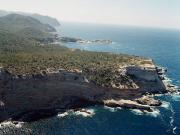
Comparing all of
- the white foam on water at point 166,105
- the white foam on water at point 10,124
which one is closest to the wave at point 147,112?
the white foam on water at point 166,105

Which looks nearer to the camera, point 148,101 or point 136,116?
point 136,116

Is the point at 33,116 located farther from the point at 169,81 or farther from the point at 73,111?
the point at 169,81

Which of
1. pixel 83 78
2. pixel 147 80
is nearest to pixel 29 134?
pixel 83 78

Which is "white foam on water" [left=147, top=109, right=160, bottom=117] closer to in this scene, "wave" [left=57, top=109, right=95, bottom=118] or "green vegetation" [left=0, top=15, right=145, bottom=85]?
"wave" [left=57, top=109, right=95, bottom=118]

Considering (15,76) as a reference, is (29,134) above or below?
below

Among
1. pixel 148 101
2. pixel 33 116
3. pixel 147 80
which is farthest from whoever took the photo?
pixel 147 80

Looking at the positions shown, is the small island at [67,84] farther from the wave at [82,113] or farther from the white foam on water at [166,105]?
the wave at [82,113]

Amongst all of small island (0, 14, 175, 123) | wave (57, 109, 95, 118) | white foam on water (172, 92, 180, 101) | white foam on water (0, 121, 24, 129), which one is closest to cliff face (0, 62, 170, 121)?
small island (0, 14, 175, 123)
